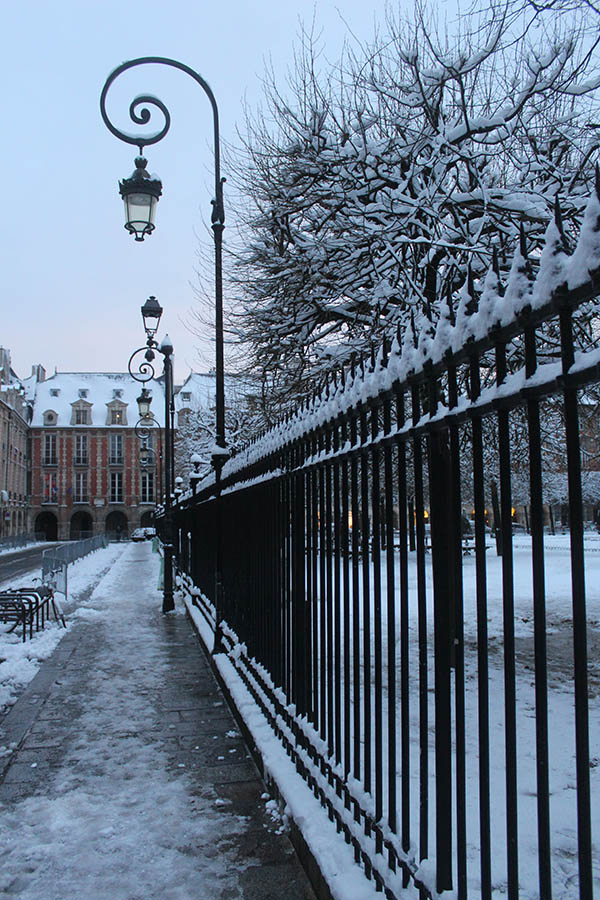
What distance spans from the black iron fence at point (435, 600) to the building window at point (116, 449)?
72.9 m

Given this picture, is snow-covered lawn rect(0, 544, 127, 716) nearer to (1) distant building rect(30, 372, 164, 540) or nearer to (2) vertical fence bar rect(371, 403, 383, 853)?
(2) vertical fence bar rect(371, 403, 383, 853)

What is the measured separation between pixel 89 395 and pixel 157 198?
73308 mm

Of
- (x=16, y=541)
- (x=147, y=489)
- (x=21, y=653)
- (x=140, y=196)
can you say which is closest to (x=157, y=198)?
(x=140, y=196)

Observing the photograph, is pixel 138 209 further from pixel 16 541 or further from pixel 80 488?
pixel 80 488

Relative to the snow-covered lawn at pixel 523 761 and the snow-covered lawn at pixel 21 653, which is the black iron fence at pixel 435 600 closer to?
the snow-covered lawn at pixel 523 761

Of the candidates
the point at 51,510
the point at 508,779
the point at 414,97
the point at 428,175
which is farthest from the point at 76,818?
the point at 51,510

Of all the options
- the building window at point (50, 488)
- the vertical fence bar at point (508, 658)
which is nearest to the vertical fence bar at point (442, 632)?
the vertical fence bar at point (508, 658)

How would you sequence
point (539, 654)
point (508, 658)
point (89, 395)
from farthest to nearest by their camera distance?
point (89, 395) → point (508, 658) → point (539, 654)

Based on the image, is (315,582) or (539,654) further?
(315,582)

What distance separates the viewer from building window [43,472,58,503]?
2968 inches

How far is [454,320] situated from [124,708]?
5.34 m

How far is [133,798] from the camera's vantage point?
4.26m

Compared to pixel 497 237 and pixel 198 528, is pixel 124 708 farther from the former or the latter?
pixel 497 237

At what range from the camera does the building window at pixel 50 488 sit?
7538 cm
